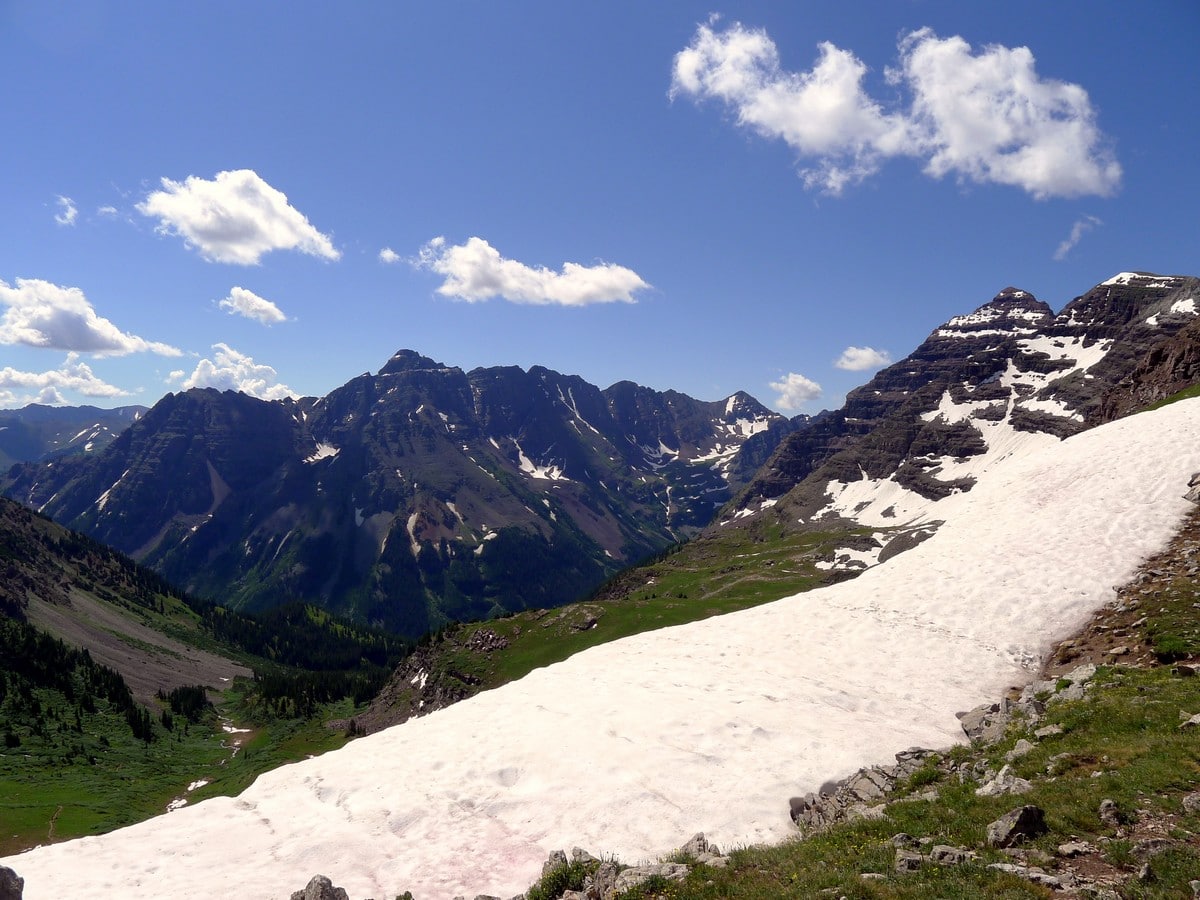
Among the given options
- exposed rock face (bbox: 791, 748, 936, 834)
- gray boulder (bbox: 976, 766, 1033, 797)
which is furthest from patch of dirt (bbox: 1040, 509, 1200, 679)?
gray boulder (bbox: 976, 766, 1033, 797)

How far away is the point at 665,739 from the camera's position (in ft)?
67.6

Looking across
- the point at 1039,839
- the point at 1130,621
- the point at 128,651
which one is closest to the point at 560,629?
the point at 1130,621

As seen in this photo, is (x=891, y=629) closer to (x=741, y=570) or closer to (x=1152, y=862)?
(x=1152, y=862)

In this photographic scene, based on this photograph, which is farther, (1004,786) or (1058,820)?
(1004,786)

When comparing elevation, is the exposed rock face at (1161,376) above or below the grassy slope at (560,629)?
above

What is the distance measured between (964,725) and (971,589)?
13.6 meters

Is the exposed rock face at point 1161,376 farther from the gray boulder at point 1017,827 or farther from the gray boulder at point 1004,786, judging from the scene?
the gray boulder at point 1017,827

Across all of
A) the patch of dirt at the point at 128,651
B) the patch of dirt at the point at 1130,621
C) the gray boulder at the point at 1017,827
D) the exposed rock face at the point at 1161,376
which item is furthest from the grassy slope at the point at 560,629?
the gray boulder at the point at 1017,827

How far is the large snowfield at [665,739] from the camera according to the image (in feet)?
52.4

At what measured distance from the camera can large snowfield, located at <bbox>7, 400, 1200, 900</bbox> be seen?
629 inches

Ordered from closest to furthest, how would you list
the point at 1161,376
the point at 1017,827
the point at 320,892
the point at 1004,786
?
the point at 1017,827
the point at 320,892
the point at 1004,786
the point at 1161,376

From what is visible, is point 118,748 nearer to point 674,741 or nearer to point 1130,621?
point 674,741

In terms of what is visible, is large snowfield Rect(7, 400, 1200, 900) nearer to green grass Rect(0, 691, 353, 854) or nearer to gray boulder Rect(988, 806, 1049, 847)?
gray boulder Rect(988, 806, 1049, 847)

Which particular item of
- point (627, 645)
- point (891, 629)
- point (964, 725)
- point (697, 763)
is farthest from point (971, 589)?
point (697, 763)
